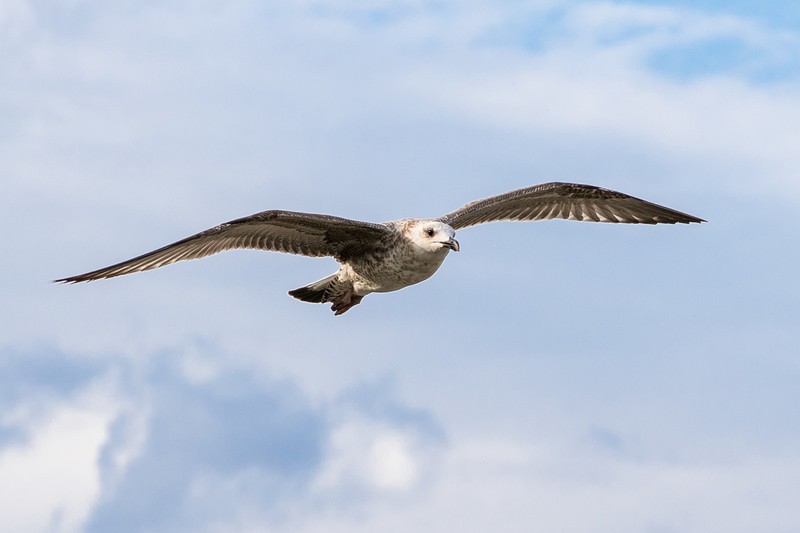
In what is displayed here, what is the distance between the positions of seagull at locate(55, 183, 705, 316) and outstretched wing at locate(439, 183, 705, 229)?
3 cm

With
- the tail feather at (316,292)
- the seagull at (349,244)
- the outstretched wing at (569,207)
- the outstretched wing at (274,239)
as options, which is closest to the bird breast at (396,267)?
the seagull at (349,244)

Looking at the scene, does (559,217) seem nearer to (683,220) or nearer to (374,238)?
(683,220)

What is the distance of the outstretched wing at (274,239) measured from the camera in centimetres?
1591

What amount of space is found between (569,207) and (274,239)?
5672 millimetres

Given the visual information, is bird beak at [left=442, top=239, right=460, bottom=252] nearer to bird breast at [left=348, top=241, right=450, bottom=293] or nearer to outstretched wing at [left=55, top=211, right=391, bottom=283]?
bird breast at [left=348, top=241, right=450, bottom=293]

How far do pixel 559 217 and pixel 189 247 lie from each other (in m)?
6.80

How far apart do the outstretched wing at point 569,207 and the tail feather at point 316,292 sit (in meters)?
2.23

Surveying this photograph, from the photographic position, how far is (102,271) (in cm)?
1595

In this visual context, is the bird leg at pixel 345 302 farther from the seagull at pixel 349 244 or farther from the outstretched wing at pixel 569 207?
the outstretched wing at pixel 569 207

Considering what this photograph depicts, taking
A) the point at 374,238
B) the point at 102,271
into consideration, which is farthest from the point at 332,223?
the point at 102,271

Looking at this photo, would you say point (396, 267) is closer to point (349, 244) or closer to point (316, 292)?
point (349, 244)

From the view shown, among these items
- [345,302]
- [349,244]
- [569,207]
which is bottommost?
[345,302]

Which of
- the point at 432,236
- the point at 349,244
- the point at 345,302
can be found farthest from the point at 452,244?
the point at 345,302

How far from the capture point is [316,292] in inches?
704
